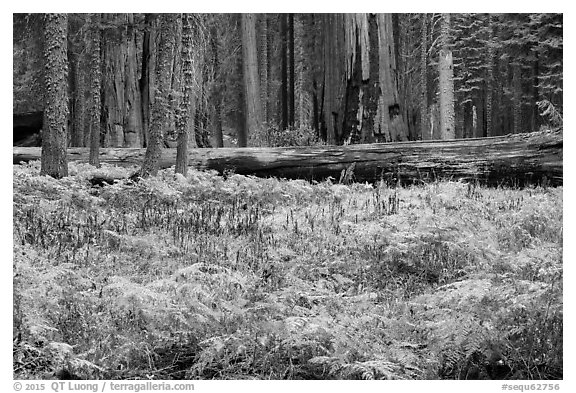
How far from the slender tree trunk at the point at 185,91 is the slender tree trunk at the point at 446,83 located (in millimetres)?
10929

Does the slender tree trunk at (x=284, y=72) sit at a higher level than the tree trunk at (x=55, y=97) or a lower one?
higher

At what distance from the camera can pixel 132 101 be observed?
18359 mm

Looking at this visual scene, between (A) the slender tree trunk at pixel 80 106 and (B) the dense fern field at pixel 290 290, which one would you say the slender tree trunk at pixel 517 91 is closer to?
(B) the dense fern field at pixel 290 290

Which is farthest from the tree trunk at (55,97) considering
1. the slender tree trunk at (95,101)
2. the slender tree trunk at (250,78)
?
the slender tree trunk at (250,78)

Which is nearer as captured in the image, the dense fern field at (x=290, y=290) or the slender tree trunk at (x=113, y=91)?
the dense fern field at (x=290, y=290)

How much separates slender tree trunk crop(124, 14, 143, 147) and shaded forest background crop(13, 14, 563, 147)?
0.04m

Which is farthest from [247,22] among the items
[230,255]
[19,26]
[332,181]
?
[230,255]

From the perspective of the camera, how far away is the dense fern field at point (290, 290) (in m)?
4.84

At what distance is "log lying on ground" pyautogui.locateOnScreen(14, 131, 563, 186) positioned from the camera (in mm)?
10438

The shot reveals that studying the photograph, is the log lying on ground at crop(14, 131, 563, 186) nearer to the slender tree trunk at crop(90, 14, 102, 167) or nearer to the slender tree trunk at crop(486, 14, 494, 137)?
the slender tree trunk at crop(90, 14, 102, 167)

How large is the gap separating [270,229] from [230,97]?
65.3ft

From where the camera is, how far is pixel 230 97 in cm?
2703
